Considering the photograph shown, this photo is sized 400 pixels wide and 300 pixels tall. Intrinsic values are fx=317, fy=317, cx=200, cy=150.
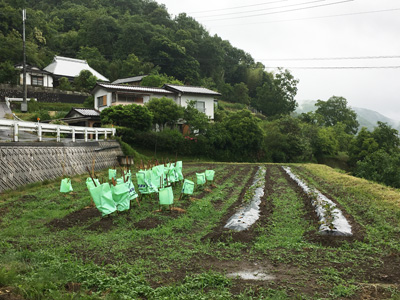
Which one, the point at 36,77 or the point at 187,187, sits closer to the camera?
the point at 187,187

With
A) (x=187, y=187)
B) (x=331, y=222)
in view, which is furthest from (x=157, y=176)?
(x=331, y=222)

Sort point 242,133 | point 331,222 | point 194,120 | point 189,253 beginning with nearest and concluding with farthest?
point 189,253 → point 331,222 → point 194,120 → point 242,133

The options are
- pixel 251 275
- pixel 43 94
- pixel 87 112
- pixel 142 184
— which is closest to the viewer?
pixel 251 275

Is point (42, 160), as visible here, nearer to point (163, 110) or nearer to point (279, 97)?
point (163, 110)

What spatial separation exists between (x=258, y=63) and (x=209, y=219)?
7394cm

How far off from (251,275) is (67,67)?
4860 cm

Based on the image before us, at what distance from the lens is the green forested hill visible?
47919 mm

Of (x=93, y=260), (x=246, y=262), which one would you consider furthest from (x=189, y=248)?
(x=93, y=260)

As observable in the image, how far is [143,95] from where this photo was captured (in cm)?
3294

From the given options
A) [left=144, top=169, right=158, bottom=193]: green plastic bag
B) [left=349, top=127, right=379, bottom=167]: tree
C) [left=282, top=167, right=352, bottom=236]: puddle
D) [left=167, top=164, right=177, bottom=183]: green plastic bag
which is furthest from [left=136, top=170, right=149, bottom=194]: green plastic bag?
[left=349, top=127, right=379, bottom=167]: tree

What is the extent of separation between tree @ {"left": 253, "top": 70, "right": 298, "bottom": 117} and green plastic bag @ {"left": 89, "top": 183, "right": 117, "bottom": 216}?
49679mm

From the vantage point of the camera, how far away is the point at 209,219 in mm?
9188

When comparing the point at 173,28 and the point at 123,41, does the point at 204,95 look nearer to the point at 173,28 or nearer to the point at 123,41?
the point at 123,41

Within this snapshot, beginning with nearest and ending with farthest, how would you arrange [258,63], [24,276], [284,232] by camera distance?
[24,276]
[284,232]
[258,63]
